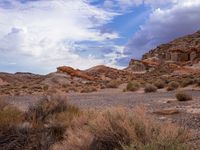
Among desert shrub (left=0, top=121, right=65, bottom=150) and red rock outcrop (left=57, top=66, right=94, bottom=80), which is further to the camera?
red rock outcrop (left=57, top=66, right=94, bottom=80)

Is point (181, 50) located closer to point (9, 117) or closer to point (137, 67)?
point (137, 67)

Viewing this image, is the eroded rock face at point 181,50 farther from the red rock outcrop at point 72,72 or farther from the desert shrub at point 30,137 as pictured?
the desert shrub at point 30,137

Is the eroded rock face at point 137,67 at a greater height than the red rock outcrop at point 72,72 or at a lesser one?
greater

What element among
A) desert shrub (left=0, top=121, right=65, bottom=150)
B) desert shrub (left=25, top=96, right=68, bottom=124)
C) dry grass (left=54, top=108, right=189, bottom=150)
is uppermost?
desert shrub (left=25, top=96, right=68, bottom=124)

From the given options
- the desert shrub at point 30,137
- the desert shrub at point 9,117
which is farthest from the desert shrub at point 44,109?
the desert shrub at point 30,137

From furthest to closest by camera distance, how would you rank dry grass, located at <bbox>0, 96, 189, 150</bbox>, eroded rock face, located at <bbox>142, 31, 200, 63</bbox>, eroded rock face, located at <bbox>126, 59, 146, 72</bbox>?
eroded rock face, located at <bbox>126, 59, 146, 72</bbox> < eroded rock face, located at <bbox>142, 31, 200, 63</bbox> < dry grass, located at <bbox>0, 96, 189, 150</bbox>

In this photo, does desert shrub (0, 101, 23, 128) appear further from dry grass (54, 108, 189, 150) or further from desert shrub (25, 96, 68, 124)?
dry grass (54, 108, 189, 150)

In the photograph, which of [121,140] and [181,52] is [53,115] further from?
[181,52]

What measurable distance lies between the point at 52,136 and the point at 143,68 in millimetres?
96206

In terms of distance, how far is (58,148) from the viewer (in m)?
11.3

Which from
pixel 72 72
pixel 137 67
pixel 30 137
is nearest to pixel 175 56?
pixel 137 67

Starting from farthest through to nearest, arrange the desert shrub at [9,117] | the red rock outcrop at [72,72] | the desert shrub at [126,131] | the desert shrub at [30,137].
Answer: the red rock outcrop at [72,72], the desert shrub at [9,117], the desert shrub at [30,137], the desert shrub at [126,131]

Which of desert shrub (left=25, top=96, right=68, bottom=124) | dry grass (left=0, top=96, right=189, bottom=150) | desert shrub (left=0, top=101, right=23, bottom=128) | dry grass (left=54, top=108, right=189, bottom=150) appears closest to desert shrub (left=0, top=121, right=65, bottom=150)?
dry grass (left=0, top=96, right=189, bottom=150)

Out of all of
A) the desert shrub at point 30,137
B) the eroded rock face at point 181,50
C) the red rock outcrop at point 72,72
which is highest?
the eroded rock face at point 181,50
